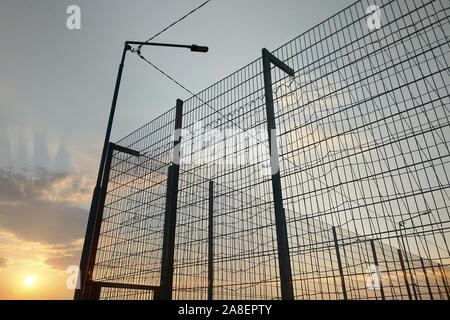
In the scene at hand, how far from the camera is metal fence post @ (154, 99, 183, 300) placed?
4527 millimetres

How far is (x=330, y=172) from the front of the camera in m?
3.33

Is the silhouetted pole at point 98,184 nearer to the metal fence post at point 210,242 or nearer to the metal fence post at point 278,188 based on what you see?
the metal fence post at point 210,242

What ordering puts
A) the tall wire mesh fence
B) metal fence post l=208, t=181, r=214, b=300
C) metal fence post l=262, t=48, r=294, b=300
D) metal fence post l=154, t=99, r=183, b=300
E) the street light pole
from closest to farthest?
the tall wire mesh fence < metal fence post l=262, t=48, r=294, b=300 < the street light pole < metal fence post l=208, t=181, r=214, b=300 < metal fence post l=154, t=99, r=183, b=300

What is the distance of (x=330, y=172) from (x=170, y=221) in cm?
273

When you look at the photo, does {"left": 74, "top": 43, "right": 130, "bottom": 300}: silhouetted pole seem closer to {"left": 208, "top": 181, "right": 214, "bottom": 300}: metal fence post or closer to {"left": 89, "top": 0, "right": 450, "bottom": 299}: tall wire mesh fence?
{"left": 89, "top": 0, "right": 450, "bottom": 299}: tall wire mesh fence

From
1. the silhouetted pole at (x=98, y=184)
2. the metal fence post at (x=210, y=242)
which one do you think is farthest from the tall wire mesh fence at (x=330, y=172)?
the silhouetted pole at (x=98, y=184)

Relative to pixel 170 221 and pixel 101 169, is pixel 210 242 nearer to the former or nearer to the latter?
pixel 170 221

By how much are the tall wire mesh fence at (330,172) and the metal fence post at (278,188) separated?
7 cm

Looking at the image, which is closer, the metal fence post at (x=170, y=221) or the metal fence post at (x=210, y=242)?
the metal fence post at (x=210, y=242)

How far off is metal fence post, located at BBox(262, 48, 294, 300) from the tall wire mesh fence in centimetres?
7

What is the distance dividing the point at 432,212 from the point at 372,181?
582 mm

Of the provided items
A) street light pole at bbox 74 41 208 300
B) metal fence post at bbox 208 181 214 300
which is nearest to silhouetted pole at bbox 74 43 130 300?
street light pole at bbox 74 41 208 300

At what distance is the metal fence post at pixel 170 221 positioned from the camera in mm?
4527
